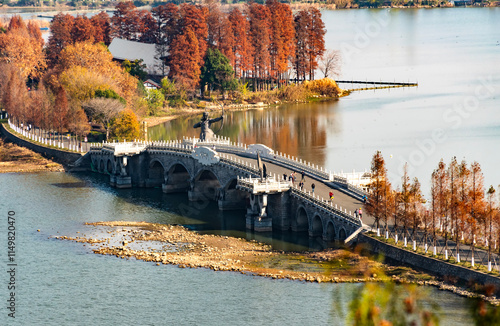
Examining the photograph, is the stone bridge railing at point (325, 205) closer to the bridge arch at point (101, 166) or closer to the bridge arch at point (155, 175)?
the bridge arch at point (155, 175)

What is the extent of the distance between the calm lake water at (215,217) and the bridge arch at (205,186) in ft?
6.48

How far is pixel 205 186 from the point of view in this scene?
387ft

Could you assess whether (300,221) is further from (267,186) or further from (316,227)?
(267,186)

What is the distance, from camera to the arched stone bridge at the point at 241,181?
3602 inches

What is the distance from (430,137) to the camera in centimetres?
14600

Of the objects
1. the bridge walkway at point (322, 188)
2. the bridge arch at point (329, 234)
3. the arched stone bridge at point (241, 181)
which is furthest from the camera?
the arched stone bridge at point (241, 181)

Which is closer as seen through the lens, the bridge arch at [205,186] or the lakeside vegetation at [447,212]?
the lakeside vegetation at [447,212]

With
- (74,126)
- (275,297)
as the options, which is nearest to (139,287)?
(275,297)

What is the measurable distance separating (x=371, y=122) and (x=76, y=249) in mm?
89362

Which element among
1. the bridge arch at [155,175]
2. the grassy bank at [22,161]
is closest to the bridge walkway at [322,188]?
the bridge arch at [155,175]

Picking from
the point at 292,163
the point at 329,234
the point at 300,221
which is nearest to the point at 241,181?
the point at 300,221

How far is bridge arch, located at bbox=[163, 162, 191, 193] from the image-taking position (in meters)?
124

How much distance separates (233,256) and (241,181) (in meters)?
13.6

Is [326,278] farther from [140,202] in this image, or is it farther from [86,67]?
[86,67]
